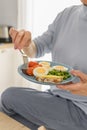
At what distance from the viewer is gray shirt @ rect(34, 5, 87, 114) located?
1.14 metres

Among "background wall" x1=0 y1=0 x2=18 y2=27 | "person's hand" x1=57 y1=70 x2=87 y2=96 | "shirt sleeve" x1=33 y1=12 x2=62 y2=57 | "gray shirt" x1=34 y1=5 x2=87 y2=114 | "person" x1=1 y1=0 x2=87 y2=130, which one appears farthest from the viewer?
"background wall" x1=0 y1=0 x2=18 y2=27

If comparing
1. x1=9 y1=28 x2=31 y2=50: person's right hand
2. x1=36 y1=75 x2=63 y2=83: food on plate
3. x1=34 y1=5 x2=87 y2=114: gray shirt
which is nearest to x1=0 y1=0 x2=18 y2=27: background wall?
x1=34 y1=5 x2=87 y2=114: gray shirt

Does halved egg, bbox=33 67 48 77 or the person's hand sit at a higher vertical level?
halved egg, bbox=33 67 48 77

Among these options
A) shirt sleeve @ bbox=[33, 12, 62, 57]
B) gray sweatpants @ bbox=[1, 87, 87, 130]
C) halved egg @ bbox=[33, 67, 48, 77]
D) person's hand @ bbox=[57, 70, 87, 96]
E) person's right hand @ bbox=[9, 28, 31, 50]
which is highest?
person's right hand @ bbox=[9, 28, 31, 50]

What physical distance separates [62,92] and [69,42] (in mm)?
238

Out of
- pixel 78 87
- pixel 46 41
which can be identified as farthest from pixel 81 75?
pixel 46 41

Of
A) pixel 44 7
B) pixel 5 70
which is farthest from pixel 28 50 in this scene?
pixel 5 70

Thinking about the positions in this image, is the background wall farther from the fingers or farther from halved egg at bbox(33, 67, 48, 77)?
the fingers

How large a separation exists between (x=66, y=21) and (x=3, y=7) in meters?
1.08

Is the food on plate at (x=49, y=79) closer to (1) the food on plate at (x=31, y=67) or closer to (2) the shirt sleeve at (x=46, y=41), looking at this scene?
(1) the food on plate at (x=31, y=67)

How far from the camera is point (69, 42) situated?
1.22 meters

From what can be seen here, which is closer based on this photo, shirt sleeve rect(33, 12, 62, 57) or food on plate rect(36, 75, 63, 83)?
food on plate rect(36, 75, 63, 83)

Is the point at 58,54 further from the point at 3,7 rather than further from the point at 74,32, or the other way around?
the point at 3,7

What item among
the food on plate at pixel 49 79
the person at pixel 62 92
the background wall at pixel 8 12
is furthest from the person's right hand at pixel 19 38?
the background wall at pixel 8 12
